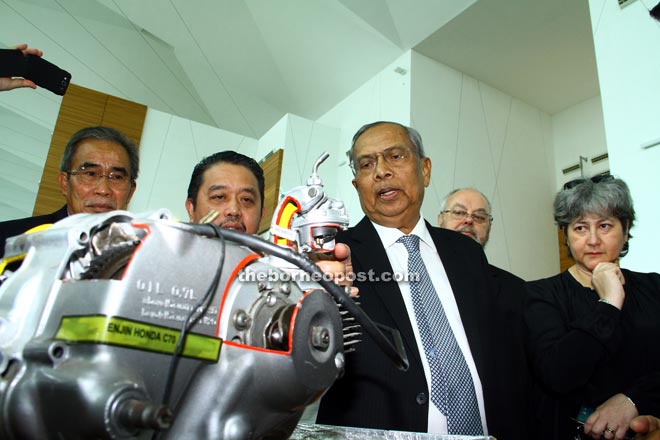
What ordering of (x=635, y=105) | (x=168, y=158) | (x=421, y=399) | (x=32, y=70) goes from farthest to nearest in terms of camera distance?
(x=168, y=158) < (x=635, y=105) < (x=32, y=70) < (x=421, y=399)

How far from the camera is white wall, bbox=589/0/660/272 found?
188 cm

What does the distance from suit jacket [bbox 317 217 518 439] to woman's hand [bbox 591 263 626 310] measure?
0.77ft

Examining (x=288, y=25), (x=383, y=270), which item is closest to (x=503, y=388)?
(x=383, y=270)

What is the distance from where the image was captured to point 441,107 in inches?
147

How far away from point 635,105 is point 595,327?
54.6 inches

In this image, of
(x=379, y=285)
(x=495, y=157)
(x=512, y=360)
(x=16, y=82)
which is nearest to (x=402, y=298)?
(x=379, y=285)

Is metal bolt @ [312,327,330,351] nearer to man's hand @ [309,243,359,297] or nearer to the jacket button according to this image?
man's hand @ [309,243,359,297]

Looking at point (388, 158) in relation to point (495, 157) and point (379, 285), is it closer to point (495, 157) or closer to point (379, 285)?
point (379, 285)

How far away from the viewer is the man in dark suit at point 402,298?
950 mm

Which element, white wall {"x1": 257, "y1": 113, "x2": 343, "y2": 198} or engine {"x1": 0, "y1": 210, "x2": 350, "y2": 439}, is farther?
white wall {"x1": 257, "y1": 113, "x2": 343, "y2": 198}

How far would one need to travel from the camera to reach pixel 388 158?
1.37 meters

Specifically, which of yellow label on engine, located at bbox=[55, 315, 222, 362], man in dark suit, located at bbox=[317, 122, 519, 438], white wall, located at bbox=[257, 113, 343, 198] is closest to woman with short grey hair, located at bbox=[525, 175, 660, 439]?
man in dark suit, located at bbox=[317, 122, 519, 438]

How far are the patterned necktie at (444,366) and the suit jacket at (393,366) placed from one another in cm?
3

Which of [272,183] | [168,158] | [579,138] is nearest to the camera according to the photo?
[168,158]
